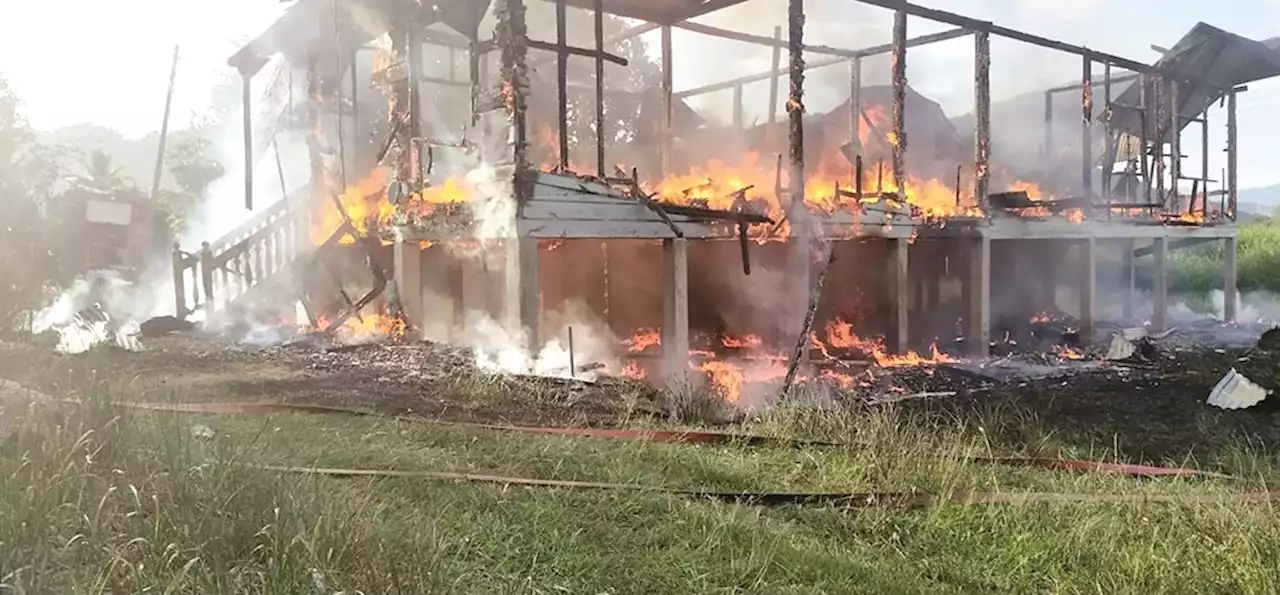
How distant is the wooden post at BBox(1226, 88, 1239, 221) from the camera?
23.7m

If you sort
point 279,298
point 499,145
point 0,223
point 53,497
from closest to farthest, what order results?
point 53,497 → point 499,145 → point 279,298 → point 0,223

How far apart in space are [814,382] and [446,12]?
770 centimetres

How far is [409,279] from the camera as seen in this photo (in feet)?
48.9

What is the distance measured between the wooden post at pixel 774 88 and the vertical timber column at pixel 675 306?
8.07 metres

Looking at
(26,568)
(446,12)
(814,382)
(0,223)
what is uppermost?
(446,12)

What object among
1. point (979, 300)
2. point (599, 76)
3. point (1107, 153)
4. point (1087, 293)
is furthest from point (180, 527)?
point (1107, 153)

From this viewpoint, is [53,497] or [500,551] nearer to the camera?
[53,497]

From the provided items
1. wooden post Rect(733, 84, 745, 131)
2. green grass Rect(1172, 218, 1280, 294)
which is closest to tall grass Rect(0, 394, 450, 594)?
wooden post Rect(733, 84, 745, 131)

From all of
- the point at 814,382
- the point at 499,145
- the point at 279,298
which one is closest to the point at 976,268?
the point at 814,382

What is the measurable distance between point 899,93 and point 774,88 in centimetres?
581

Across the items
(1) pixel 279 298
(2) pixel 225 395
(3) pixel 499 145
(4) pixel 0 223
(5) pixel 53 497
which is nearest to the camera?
(5) pixel 53 497

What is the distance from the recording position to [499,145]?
39.5 ft

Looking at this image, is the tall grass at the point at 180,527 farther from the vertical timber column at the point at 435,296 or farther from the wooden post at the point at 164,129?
the wooden post at the point at 164,129

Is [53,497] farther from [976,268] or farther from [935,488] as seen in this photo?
[976,268]
